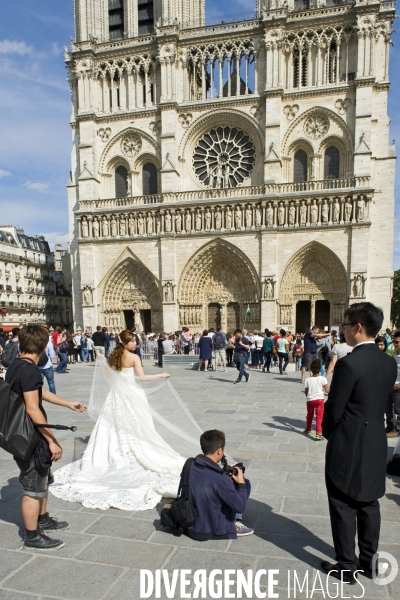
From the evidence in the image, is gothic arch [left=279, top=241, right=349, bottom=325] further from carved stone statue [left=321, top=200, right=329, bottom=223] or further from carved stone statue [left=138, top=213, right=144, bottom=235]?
carved stone statue [left=138, top=213, right=144, bottom=235]

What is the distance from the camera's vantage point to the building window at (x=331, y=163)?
904 inches

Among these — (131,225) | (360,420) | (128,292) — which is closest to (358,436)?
(360,420)

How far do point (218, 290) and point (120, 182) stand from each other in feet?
30.9

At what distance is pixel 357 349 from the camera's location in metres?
2.61

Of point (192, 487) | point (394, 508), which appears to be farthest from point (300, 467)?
point (192, 487)

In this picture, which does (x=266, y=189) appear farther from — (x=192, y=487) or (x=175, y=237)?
(x=192, y=487)

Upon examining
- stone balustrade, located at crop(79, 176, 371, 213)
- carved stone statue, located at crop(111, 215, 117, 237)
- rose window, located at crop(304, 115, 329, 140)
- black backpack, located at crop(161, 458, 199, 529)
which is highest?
rose window, located at crop(304, 115, 329, 140)

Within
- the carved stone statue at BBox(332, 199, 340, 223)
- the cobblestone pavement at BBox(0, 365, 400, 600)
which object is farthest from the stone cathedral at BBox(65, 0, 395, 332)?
the cobblestone pavement at BBox(0, 365, 400, 600)

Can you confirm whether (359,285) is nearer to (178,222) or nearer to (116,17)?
(178,222)

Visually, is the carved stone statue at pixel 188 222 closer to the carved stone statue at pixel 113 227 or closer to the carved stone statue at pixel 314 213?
the carved stone statue at pixel 113 227

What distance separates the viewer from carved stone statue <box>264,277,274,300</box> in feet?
73.0

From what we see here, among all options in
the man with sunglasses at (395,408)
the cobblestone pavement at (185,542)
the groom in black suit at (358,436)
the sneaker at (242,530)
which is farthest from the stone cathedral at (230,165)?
the groom in black suit at (358,436)

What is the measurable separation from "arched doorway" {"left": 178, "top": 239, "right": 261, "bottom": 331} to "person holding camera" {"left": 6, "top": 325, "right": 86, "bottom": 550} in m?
20.4

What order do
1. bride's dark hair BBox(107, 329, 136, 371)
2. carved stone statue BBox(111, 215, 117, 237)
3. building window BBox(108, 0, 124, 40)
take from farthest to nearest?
1. building window BBox(108, 0, 124, 40)
2. carved stone statue BBox(111, 215, 117, 237)
3. bride's dark hair BBox(107, 329, 136, 371)
